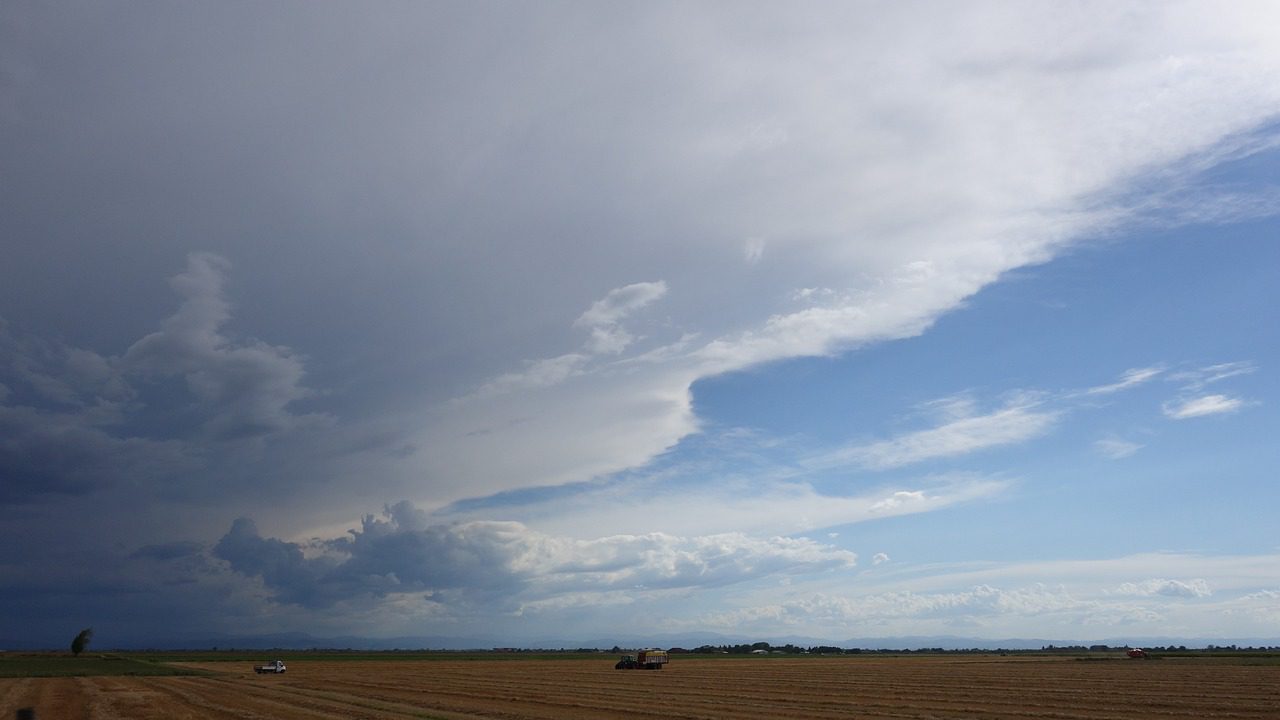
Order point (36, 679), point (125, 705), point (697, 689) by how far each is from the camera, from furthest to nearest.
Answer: point (36, 679) < point (697, 689) < point (125, 705)

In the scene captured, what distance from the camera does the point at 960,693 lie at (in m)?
52.5

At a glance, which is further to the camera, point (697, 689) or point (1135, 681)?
point (1135, 681)

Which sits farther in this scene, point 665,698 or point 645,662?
point 645,662

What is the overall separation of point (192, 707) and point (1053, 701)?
4689 cm

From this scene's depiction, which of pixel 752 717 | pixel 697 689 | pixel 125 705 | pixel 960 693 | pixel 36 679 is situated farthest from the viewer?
pixel 36 679

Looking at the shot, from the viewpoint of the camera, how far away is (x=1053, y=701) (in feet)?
149

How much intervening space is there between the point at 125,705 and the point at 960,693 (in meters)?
49.8

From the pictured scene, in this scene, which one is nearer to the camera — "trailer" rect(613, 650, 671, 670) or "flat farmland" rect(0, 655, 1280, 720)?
"flat farmland" rect(0, 655, 1280, 720)

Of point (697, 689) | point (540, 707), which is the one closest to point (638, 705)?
point (540, 707)

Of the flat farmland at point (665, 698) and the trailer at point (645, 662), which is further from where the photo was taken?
the trailer at point (645, 662)

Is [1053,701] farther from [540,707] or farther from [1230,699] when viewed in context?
[540,707]

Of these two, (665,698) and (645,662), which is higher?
(665,698)

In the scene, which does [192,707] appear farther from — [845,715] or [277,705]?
[845,715]

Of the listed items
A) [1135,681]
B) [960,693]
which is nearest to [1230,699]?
[960,693]
